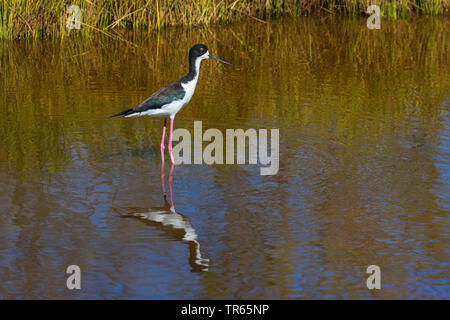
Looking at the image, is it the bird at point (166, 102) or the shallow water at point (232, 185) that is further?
the bird at point (166, 102)

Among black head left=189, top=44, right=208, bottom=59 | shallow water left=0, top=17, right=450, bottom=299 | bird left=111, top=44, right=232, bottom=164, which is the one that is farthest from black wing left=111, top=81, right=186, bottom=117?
black head left=189, top=44, right=208, bottom=59

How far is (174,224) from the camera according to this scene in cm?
645

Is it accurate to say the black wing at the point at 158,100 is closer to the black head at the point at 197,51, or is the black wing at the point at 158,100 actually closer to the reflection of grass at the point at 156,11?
the black head at the point at 197,51

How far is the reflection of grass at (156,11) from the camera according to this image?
1427cm

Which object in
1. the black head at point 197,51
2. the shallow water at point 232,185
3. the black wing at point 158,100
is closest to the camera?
the shallow water at point 232,185

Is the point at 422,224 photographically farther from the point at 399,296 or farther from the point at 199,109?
Result: the point at 199,109

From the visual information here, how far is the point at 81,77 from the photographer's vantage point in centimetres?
1200

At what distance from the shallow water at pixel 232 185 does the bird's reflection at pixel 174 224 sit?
0.06 ft

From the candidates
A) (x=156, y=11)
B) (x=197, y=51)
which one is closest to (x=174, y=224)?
(x=197, y=51)

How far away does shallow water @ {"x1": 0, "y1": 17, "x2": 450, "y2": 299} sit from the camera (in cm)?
546

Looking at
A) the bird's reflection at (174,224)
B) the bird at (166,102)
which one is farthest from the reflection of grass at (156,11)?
the bird's reflection at (174,224)

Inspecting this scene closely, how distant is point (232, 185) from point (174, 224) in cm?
108

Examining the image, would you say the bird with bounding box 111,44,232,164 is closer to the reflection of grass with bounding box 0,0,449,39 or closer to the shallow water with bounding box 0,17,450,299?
the shallow water with bounding box 0,17,450,299

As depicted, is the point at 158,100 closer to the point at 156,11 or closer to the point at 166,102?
the point at 166,102
